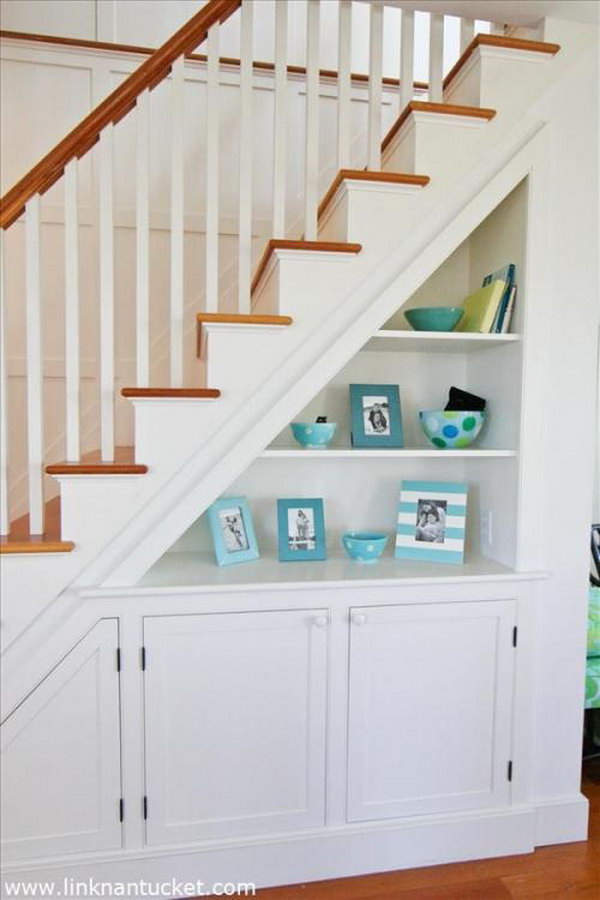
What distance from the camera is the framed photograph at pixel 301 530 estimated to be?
2.04 meters

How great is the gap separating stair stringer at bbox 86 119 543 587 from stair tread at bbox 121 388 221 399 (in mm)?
101

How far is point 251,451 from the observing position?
173 centimetres

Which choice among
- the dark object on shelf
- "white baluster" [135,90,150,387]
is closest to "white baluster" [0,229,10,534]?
"white baluster" [135,90,150,387]

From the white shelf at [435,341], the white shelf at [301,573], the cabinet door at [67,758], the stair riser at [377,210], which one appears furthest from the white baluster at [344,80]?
the cabinet door at [67,758]

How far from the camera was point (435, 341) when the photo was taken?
2.00 meters

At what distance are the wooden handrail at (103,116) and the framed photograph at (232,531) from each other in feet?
3.44

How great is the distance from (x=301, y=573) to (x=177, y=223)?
43.6 inches

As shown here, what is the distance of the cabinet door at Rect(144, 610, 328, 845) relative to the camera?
1748 millimetres

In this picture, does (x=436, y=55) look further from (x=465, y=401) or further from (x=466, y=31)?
(x=465, y=401)

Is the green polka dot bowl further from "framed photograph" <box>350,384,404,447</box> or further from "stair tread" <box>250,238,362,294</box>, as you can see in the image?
"stair tread" <box>250,238,362,294</box>

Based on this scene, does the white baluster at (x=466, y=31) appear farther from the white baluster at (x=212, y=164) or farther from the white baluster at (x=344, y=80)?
the white baluster at (x=212, y=164)

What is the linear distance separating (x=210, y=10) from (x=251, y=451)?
124 cm

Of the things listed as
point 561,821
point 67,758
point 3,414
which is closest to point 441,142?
point 3,414

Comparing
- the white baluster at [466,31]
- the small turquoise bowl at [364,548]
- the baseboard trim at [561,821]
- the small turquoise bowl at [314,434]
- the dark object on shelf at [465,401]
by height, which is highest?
the white baluster at [466,31]
